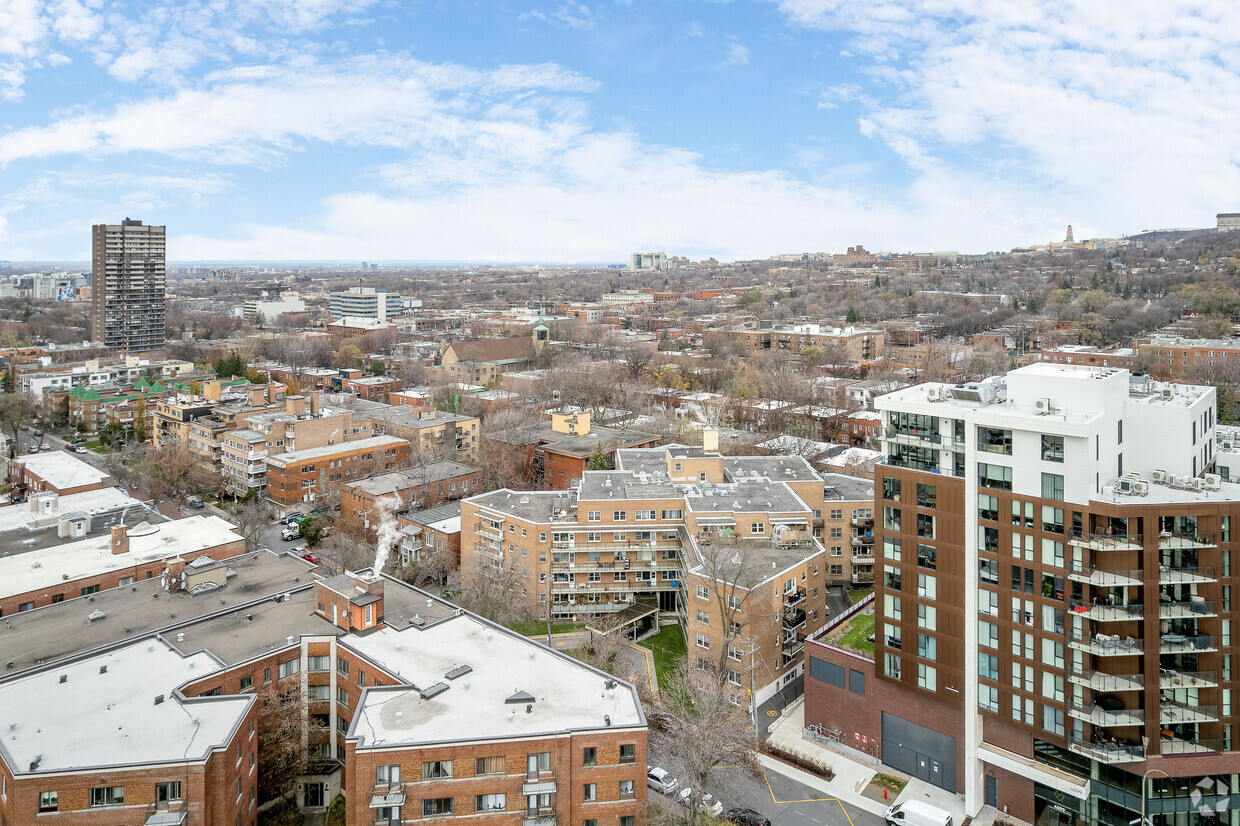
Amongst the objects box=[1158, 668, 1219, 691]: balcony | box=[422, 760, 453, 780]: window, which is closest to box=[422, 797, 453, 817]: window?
box=[422, 760, 453, 780]: window

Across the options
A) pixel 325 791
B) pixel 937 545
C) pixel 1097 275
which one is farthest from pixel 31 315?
pixel 1097 275

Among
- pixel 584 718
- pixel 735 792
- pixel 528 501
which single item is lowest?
pixel 735 792

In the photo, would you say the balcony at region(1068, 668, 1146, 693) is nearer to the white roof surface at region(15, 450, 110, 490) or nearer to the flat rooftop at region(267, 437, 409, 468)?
the flat rooftop at region(267, 437, 409, 468)

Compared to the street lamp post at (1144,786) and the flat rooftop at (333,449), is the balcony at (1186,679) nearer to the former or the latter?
the street lamp post at (1144,786)

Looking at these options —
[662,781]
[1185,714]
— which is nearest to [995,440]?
[1185,714]

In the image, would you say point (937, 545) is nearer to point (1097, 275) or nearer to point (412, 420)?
point (412, 420)

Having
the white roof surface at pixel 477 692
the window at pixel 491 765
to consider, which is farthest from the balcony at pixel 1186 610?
the window at pixel 491 765
